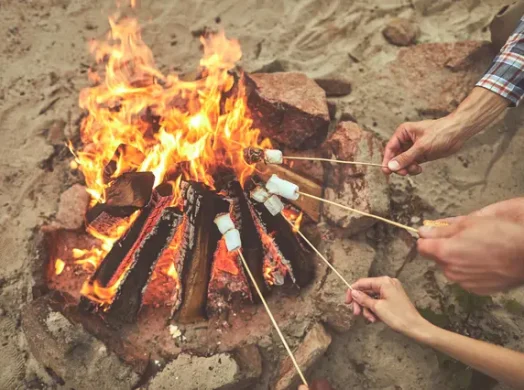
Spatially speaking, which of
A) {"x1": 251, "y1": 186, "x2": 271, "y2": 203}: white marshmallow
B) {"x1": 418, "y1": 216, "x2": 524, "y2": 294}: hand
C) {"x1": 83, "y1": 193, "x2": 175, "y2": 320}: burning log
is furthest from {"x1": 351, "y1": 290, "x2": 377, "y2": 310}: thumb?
{"x1": 83, "y1": 193, "x2": 175, "y2": 320}: burning log

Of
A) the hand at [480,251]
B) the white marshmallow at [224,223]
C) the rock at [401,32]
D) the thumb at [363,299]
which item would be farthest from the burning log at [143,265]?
the rock at [401,32]

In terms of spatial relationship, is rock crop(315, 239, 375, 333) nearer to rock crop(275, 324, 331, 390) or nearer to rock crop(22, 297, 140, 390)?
rock crop(275, 324, 331, 390)

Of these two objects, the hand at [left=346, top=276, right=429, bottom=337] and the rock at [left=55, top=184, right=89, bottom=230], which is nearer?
the hand at [left=346, top=276, right=429, bottom=337]

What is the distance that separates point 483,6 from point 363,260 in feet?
10.1

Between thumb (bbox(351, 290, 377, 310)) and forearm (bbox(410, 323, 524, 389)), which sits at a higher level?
forearm (bbox(410, 323, 524, 389))

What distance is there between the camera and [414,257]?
3.14 m

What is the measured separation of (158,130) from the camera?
3297 millimetres

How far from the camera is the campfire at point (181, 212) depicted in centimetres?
268

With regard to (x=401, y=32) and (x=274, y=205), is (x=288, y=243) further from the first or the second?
(x=401, y=32)

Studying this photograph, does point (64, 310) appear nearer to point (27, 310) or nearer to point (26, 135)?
point (27, 310)

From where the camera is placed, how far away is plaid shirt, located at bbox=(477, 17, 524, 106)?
270cm

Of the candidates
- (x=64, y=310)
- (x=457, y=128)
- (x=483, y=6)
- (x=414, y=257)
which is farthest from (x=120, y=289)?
(x=483, y=6)

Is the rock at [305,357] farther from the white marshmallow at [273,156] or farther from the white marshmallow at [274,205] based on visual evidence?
the white marshmallow at [273,156]

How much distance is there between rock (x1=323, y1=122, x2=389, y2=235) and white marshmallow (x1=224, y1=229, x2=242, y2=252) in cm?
74
